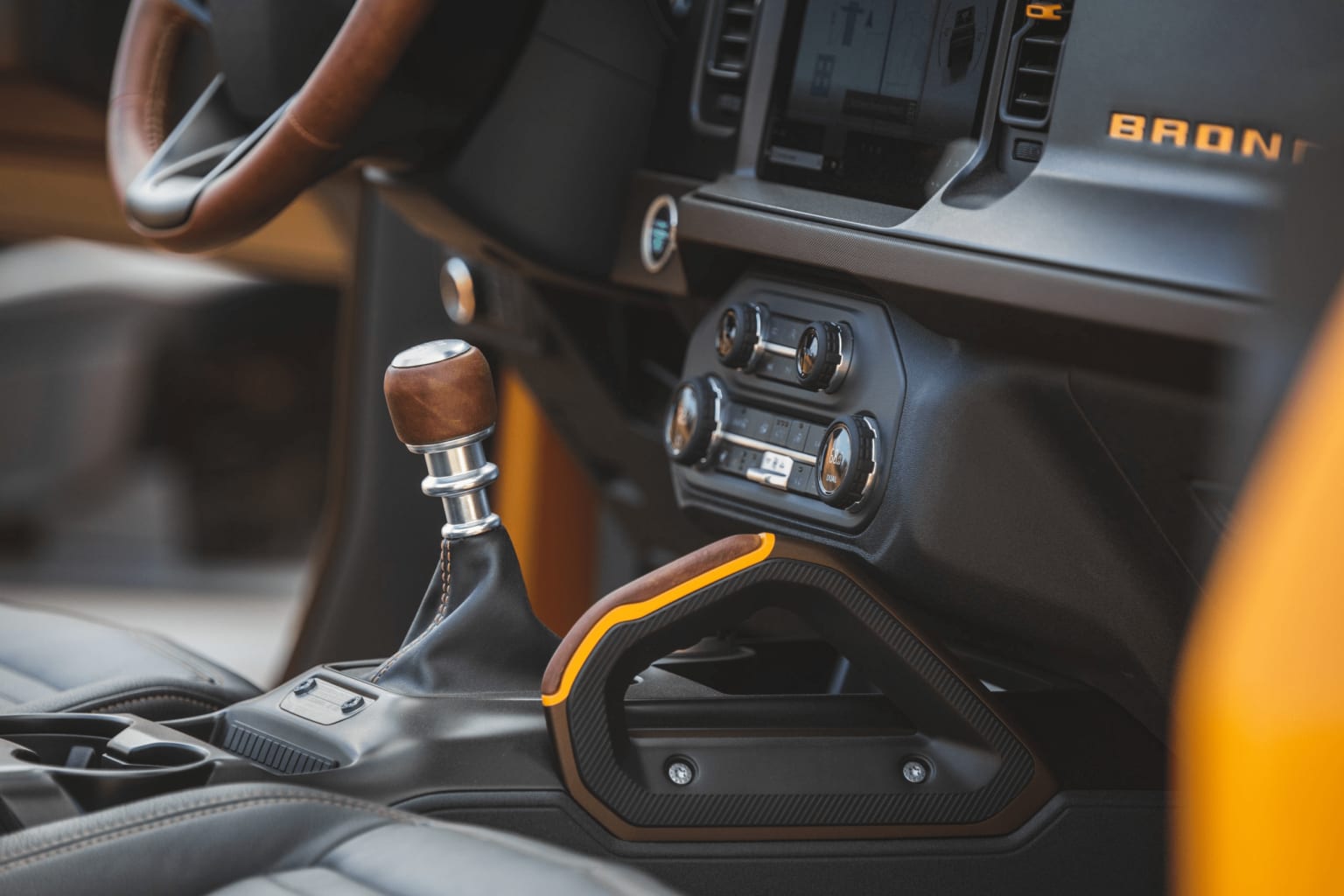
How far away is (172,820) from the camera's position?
679 mm

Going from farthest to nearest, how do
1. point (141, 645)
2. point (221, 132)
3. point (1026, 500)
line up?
point (221, 132), point (141, 645), point (1026, 500)

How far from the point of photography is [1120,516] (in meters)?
0.94

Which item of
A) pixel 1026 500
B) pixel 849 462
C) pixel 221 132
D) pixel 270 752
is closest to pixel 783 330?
pixel 849 462

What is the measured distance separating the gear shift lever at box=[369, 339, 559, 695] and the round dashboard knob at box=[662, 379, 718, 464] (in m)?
0.22

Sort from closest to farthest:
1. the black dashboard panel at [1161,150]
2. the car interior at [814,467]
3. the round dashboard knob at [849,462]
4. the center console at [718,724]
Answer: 1. the car interior at [814,467]
2. the black dashboard panel at [1161,150]
3. the center console at [718,724]
4. the round dashboard knob at [849,462]

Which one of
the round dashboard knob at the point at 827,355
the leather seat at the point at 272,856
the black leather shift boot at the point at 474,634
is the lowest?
the leather seat at the point at 272,856

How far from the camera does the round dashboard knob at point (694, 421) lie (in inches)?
46.0

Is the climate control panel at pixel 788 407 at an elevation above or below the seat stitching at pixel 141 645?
above

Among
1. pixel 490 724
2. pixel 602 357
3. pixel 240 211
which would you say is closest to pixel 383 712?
pixel 490 724

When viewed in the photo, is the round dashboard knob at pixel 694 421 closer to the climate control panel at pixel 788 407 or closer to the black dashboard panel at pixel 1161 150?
the climate control panel at pixel 788 407

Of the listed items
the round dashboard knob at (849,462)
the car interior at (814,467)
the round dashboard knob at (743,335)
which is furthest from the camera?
the round dashboard knob at (743,335)

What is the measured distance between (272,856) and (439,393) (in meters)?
0.34

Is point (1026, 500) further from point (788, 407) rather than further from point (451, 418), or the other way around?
point (451, 418)

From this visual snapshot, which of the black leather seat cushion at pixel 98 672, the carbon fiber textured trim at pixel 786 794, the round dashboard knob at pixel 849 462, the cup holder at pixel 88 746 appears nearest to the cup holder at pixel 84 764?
the cup holder at pixel 88 746
